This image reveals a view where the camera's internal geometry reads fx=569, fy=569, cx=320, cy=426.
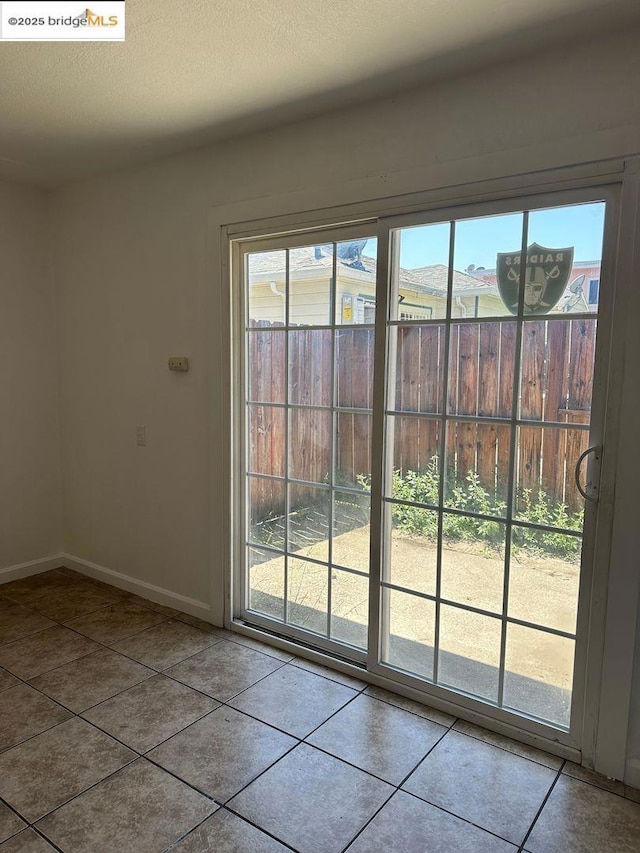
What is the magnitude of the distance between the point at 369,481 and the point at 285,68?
5.55ft

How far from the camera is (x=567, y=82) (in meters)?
1.94

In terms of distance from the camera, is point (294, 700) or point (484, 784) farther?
point (294, 700)

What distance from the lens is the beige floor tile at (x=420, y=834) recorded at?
1688 mm

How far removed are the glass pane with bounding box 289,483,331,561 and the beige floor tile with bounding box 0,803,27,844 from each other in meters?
1.48

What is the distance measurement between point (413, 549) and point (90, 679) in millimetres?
1575

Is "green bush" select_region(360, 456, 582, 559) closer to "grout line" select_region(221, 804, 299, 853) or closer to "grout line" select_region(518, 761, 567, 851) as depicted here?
"grout line" select_region(518, 761, 567, 851)

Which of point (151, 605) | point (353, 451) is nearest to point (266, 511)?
point (353, 451)

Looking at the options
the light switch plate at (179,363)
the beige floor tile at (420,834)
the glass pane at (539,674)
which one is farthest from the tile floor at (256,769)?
the light switch plate at (179,363)

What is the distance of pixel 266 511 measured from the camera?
298cm

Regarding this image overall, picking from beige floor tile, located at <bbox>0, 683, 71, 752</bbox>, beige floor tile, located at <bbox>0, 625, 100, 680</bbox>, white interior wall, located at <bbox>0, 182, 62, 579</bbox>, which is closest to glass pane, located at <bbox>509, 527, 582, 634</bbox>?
beige floor tile, located at <bbox>0, 683, 71, 752</bbox>

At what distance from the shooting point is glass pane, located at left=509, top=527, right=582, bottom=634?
210cm

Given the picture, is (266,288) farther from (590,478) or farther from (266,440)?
(590,478)

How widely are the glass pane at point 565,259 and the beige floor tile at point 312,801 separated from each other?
178cm

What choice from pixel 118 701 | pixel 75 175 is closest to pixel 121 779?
pixel 118 701
